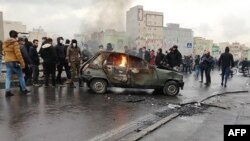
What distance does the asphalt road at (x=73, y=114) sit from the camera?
21.4 ft

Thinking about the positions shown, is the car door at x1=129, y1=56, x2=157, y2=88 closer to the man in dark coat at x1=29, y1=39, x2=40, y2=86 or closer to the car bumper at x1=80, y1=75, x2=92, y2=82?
the car bumper at x1=80, y1=75, x2=92, y2=82

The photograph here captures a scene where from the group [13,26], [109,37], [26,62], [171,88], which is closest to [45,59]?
[26,62]

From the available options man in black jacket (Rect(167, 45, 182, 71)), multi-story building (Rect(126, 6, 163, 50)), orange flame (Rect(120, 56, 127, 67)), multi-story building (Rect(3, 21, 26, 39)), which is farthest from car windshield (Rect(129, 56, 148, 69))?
multi-story building (Rect(3, 21, 26, 39))

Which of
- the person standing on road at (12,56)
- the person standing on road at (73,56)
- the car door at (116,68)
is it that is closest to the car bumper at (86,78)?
the car door at (116,68)

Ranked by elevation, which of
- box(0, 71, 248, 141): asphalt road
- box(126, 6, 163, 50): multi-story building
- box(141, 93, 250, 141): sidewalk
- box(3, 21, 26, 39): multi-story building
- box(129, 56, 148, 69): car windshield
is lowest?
box(141, 93, 250, 141): sidewalk

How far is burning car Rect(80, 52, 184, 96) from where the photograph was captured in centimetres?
1212

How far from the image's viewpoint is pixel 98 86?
12141 millimetres

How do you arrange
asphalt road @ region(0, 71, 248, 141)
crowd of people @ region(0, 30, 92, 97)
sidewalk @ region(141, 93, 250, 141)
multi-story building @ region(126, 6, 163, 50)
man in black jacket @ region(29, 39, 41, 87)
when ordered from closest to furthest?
asphalt road @ region(0, 71, 248, 141) → sidewalk @ region(141, 93, 250, 141) → crowd of people @ region(0, 30, 92, 97) → man in black jacket @ region(29, 39, 41, 87) → multi-story building @ region(126, 6, 163, 50)

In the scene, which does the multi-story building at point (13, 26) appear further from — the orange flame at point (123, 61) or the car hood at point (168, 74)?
the car hood at point (168, 74)

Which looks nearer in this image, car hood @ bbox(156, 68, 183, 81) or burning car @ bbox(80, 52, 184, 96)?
burning car @ bbox(80, 52, 184, 96)

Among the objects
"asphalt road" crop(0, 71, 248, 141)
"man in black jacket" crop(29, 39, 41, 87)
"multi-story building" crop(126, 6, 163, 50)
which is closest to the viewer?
"asphalt road" crop(0, 71, 248, 141)

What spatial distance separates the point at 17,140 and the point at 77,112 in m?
2.66

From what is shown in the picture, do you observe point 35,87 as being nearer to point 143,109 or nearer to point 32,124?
point 143,109

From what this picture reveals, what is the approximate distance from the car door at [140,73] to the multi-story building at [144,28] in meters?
29.1
